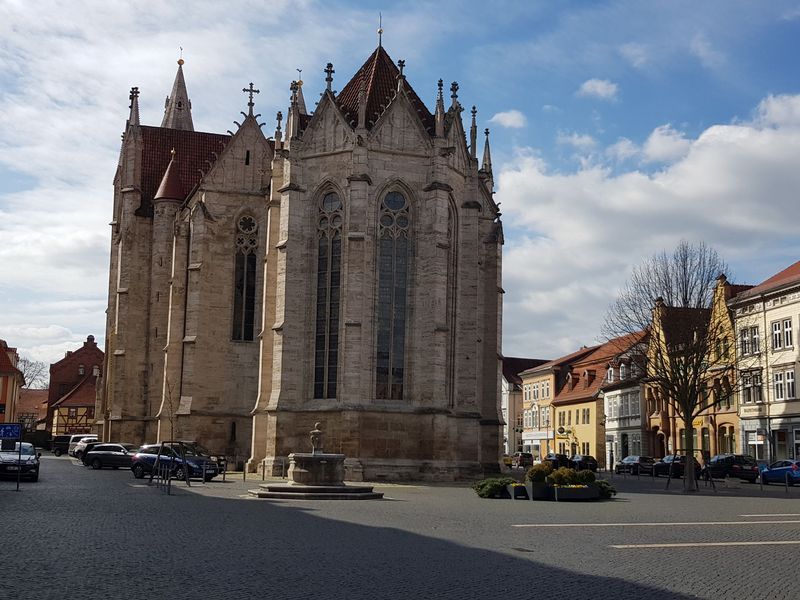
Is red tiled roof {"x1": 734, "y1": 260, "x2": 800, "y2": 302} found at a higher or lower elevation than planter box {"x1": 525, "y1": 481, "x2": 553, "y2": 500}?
higher

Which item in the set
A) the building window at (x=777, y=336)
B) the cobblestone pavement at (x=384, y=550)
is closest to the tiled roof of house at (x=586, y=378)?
the building window at (x=777, y=336)

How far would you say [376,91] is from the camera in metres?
43.6

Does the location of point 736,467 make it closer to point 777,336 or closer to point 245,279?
point 777,336

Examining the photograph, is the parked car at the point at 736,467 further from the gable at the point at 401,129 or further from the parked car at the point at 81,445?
the parked car at the point at 81,445

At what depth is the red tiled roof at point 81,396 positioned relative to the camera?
103 meters

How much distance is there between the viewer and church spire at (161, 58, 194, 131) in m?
77.8

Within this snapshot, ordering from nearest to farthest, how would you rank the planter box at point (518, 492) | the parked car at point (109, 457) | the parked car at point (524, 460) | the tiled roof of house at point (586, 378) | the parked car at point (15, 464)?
1. the planter box at point (518, 492)
2. the parked car at point (15, 464)
3. the parked car at point (109, 457)
4. the parked car at point (524, 460)
5. the tiled roof of house at point (586, 378)

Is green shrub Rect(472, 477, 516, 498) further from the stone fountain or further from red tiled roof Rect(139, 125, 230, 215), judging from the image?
red tiled roof Rect(139, 125, 230, 215)

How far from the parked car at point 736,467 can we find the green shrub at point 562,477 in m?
23.7

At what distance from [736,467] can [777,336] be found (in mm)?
9054

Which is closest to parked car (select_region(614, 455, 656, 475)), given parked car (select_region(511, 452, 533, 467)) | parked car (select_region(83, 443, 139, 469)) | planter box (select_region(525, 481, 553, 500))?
parked car (select_region(511, 452, 533, 467))

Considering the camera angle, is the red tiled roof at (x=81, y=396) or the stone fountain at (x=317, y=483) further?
the red tiled roof at (x=81, y=396)

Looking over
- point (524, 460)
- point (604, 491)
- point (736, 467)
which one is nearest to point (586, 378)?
point (524, 460)

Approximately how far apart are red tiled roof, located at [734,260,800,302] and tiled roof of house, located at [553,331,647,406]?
19.0 m
